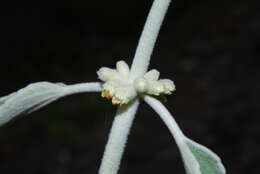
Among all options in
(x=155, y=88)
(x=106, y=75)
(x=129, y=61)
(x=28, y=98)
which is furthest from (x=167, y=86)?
(x=129, y=61)

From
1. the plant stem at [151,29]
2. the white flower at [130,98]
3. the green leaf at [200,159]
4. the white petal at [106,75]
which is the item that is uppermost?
the plant stem at [151,29]

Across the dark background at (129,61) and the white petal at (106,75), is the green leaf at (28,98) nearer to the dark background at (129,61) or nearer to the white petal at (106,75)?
the white petal at (106,75)

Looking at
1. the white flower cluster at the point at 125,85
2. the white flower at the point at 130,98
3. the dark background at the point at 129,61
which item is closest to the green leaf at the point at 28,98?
the white flower at the point at 130,98

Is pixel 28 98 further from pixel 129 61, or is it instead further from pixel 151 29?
pixel 129 61

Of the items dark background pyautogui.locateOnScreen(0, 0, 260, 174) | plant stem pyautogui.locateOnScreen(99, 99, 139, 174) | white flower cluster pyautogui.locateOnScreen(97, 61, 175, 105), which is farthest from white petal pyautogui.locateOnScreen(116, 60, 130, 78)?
dark background pyautogui.locateOnScreen(0, 0, 260, 174)

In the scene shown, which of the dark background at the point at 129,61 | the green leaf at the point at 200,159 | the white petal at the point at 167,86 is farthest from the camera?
the dark background at the point at 129,61

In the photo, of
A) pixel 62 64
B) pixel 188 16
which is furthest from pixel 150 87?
pixel 188 16

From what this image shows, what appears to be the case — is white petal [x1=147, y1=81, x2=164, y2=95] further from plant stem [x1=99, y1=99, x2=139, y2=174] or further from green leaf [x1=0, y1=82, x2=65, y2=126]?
green leaf [x1=0, y1=82, x2=65, y2=126]
